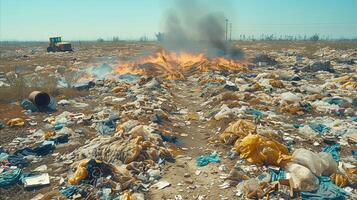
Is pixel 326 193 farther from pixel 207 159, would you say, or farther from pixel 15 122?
pixel 15 122

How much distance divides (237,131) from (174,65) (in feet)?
59.6

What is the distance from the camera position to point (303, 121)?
10500mm

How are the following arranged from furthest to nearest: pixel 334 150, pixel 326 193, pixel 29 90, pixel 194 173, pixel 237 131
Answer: pixel 29 90 < pixel 237 131 < pixel 334 150 < pixel 194 173 < pixel 326 193

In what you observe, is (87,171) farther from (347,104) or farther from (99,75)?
(99,75)

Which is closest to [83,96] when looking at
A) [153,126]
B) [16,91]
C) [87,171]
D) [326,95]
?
[16,91]

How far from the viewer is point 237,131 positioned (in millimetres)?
8266

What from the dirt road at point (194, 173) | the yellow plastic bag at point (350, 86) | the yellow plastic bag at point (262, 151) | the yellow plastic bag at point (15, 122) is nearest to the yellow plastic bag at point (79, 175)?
the dirt road at point (194, 173)

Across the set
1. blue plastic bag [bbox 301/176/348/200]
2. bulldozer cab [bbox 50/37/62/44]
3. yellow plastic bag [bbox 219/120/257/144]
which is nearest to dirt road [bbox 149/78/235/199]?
yellow plastic bag [bbox 219/120/257/144]

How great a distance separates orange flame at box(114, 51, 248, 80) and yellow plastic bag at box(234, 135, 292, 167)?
572 inches

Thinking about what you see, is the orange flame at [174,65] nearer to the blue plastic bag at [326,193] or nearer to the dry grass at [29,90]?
the dry grass at [29,90]

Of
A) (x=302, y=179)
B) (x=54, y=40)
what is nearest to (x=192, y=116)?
(x=302, y=179)

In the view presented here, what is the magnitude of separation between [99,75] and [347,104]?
16.1 meters

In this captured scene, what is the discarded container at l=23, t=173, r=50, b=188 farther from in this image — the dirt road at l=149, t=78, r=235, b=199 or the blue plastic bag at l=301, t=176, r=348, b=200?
the blue plastic bag at l=301, t=176, r=348, b=200

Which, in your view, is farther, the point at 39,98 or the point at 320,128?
the point at 39,98
